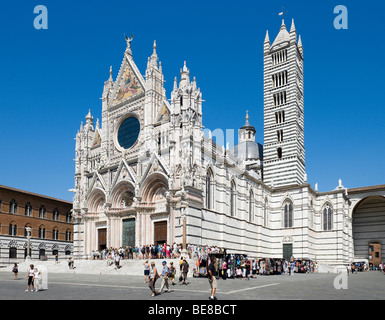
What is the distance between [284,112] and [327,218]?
13.7 meters

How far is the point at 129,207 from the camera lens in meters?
37.5

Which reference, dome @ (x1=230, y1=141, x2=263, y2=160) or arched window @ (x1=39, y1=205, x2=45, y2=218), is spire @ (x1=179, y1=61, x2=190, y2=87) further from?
dome @ (x1=230, y1=141, x2=263, y2=160)

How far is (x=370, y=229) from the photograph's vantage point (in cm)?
5562

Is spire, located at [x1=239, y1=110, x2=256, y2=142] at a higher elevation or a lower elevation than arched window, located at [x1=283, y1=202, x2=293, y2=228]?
higher

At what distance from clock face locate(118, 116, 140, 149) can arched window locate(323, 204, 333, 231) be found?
81.6 ft

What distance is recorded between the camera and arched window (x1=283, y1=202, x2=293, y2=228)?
4797 cm

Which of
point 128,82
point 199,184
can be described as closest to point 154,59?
point 128,82

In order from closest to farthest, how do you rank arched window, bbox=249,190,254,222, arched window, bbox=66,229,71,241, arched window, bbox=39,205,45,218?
arched window, bbox=249,190,254,222 < arched window, bbox=39,205,45,218 < arched window, bbox=66,229,71,241

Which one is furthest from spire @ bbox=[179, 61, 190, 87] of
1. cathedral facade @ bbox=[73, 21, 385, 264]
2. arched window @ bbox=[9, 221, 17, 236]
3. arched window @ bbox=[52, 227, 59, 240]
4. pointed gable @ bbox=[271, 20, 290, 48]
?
arched window @ bbox=[52, 227, 59, 240]

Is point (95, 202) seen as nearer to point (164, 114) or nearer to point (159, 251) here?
point (164, 114)

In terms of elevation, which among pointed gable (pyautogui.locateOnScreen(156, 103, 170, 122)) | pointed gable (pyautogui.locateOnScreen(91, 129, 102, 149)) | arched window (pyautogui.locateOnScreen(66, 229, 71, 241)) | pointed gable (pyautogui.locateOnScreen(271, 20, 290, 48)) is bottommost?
arched window (pyautogui.locateOnScreen(66, 229, 71, 241))

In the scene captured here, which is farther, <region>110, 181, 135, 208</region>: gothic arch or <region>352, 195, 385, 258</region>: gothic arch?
<region>352, 195, 385, 258</region>: gothic arch

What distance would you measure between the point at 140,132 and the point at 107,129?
531 cm

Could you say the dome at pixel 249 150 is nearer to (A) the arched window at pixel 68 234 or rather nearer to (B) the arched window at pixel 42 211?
(A) the arched window at pixel 68 234
